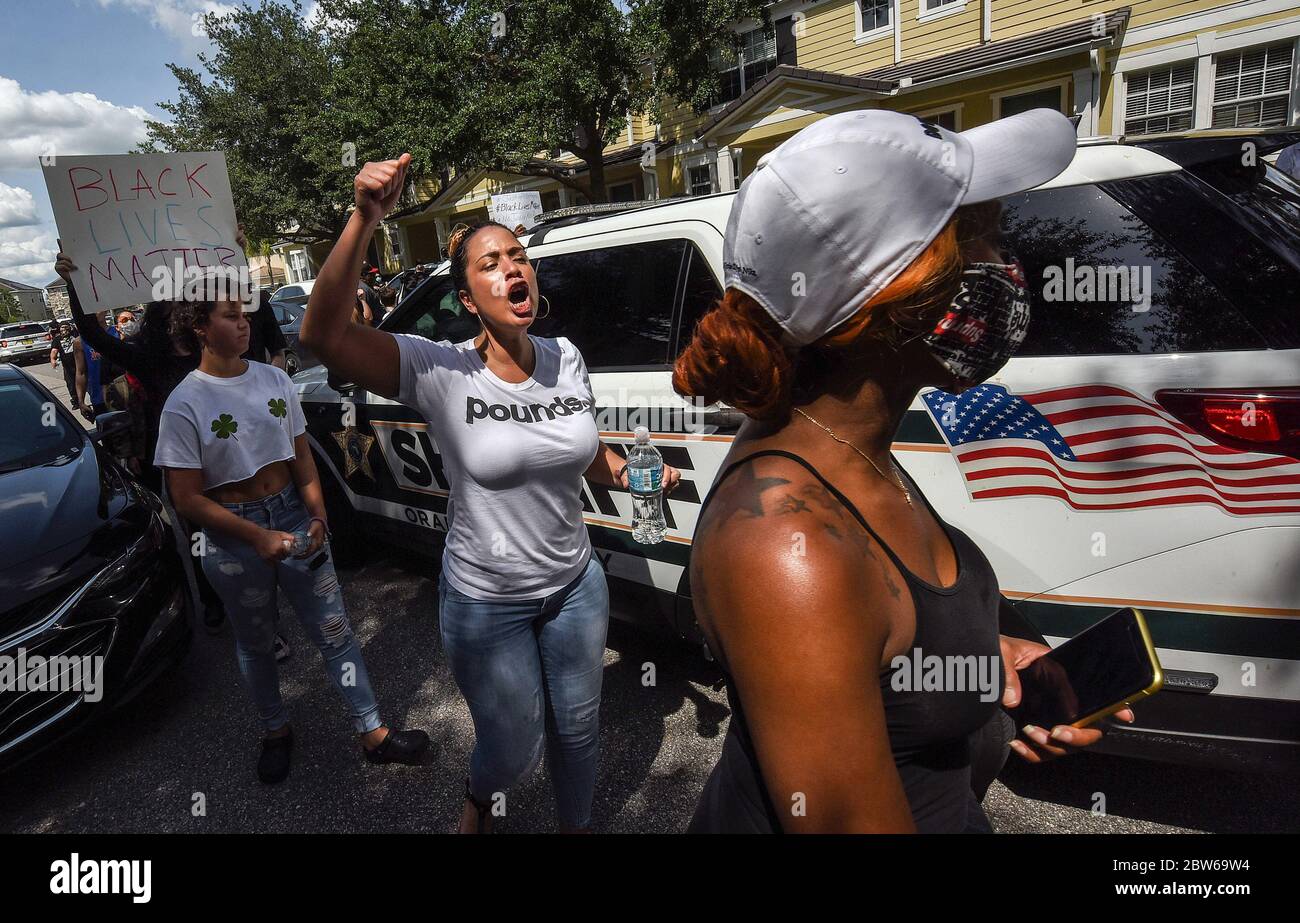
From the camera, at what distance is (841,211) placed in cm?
91

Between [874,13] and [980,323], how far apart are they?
689 inches

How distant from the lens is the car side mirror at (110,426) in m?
4.33

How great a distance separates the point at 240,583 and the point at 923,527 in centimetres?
261

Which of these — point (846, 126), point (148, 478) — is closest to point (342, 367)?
point (846, 126)

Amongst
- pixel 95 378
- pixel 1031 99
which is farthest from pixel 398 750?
pixel 1031 99

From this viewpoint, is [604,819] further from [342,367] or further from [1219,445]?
[1219,445]

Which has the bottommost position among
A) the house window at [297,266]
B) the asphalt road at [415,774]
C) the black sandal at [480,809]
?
the asphalt road at [415,774]

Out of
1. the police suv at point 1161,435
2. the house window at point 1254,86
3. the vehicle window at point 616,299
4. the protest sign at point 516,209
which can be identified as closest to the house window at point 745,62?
the house window at point 1254,86

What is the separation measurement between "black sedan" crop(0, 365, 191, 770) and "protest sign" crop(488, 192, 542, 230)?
267cm

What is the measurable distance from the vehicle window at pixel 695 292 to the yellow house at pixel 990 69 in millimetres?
5851

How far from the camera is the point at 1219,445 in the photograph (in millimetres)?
1879

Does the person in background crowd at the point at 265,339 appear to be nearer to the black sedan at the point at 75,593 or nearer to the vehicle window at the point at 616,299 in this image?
the black sedan at the point at 75,593

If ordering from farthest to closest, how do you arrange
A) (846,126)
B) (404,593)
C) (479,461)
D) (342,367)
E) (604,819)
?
(404,593)
(604,819)
(479,461)
(342,367)
(846,126)

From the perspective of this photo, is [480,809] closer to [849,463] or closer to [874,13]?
[849,463]
